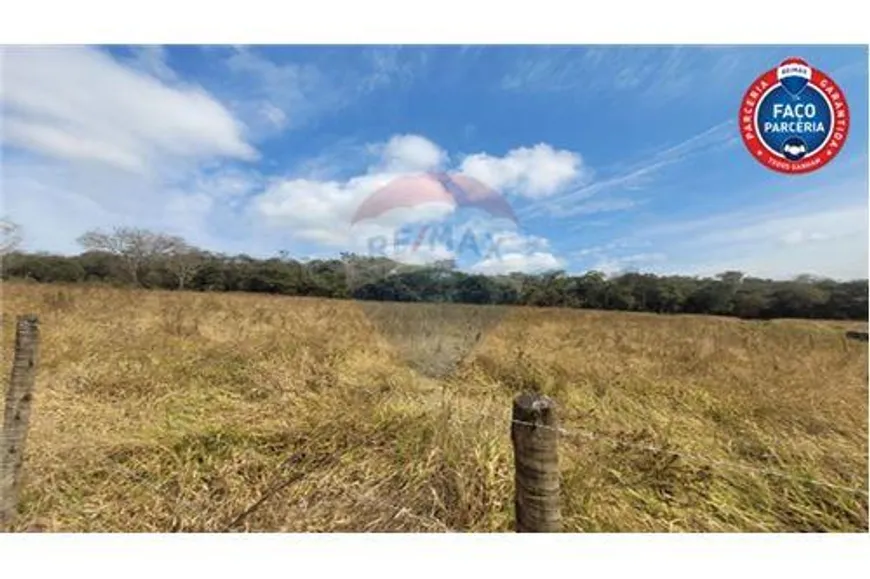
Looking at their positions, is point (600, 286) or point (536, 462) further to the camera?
point (600, 286)

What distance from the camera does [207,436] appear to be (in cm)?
391

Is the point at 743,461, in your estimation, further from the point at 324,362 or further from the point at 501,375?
the point at 324,362

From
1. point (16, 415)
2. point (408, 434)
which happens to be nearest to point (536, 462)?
point (408, 434)

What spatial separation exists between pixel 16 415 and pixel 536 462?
9.37 ft

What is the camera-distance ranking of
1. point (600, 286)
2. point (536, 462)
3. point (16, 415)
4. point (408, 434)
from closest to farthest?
point (536, 462), point (16, 415), point (408, 434), point (600, 286)

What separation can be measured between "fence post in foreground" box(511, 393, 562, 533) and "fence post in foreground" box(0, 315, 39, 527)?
2726mm

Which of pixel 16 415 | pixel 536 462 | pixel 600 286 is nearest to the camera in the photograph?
pixel 536 462

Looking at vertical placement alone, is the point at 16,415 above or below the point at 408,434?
above

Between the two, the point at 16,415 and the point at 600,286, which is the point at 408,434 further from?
the point at 600,286

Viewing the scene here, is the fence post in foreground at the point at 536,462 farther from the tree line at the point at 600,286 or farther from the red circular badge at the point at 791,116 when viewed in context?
the tree line at the point at 600,286

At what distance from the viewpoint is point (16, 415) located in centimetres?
282

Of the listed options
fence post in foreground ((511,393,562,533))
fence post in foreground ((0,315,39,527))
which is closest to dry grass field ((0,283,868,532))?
fence post in foreground ((0,315,39,527))

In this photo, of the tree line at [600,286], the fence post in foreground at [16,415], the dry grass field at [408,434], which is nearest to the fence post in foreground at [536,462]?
the dry grass field at [408,434]

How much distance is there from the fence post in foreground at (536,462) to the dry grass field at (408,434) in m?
0.63
